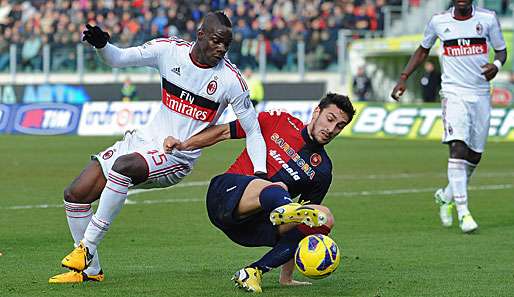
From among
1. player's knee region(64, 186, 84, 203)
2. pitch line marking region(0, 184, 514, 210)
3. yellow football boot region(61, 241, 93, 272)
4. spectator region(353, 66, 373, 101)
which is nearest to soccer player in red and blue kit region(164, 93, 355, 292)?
player's knee region(64, 186, 84, 203)

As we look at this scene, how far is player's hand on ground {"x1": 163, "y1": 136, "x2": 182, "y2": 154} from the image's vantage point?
8453 mm

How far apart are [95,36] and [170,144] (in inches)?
38.0

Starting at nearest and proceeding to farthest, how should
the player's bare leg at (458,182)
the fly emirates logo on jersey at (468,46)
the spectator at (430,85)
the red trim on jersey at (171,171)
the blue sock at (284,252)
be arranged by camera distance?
the blue sock at (284,252), the red trim on jersey at (171,171), the player's bare leg at (458,182), the fly emirates logo on jersey at (468,46), the spectator at (430,85)

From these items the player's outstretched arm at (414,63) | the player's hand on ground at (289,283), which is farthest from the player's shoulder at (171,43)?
the player's outstretched arm at (414,63)

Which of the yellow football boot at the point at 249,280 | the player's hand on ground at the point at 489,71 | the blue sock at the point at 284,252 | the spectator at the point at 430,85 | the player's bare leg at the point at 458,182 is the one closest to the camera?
the yellow football boot at the point at 249,280

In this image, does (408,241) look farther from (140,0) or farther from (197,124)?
(140,0)

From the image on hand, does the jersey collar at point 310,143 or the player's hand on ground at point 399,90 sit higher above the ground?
the jersey collar at point 310,143

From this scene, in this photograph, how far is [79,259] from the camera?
8.31 m

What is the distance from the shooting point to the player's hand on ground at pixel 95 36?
8164 mm

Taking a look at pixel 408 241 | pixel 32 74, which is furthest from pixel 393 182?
pixel 32 74

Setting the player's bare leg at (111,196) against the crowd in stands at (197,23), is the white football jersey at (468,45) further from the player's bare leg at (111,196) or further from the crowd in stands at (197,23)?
the crowd in stands at (197,23)

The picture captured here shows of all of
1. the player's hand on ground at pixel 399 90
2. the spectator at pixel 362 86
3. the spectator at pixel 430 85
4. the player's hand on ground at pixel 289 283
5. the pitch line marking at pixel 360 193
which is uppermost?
the player's hand on ground at pixel 289 283

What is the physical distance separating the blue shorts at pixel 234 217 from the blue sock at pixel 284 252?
0.45ft

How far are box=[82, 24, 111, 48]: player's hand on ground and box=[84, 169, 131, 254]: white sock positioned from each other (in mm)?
943
